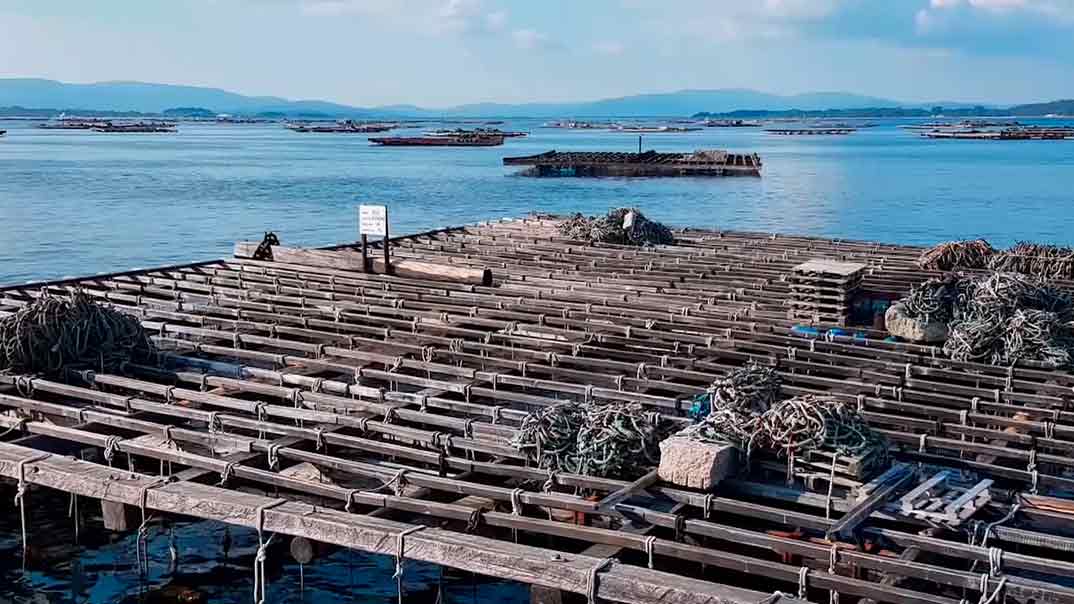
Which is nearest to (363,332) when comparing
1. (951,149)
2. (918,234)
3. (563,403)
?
(563,403)

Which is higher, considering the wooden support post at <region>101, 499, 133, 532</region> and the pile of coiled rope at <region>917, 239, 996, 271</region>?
the pile of coiled rope at <region>917, 239, 996, 271</region>

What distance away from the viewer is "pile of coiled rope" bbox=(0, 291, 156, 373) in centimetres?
1175

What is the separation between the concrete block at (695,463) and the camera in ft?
26.6

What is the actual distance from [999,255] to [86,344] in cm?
1536

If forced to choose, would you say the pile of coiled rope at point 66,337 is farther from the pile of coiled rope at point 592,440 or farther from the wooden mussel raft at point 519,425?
the pile of coiled rope at point 592,440

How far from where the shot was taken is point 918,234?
4703 cm

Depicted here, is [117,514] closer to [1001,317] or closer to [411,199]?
[1001,317]

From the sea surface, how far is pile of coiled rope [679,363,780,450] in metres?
2.47

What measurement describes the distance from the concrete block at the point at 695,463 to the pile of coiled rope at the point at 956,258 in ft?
41.8

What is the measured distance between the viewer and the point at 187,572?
1048 centimetres

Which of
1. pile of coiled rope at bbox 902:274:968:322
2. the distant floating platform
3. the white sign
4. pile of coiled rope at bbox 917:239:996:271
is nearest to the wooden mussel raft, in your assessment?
pile of coiled rope at bbox 902:274:968:322

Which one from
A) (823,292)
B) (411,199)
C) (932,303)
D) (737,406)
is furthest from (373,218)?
(411,199)

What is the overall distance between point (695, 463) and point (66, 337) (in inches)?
291

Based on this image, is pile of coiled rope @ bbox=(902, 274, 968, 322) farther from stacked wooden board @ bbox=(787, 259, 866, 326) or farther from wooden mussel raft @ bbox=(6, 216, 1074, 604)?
stacked wooden board @ bbox=(787, 259, 866, 326)
